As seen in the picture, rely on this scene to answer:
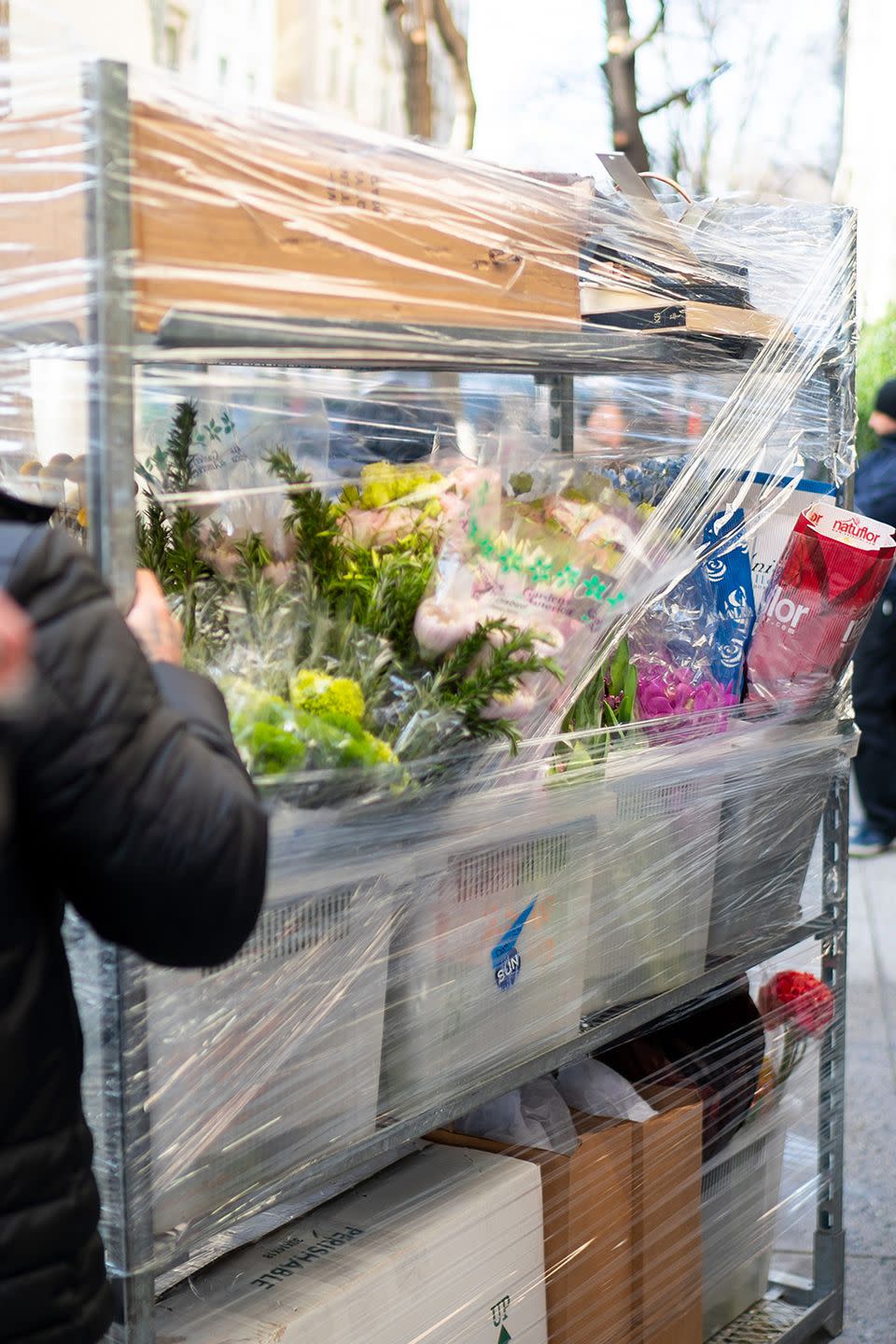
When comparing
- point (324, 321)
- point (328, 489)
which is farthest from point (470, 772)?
point (324, 321)

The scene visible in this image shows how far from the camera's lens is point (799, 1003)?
2.03 m

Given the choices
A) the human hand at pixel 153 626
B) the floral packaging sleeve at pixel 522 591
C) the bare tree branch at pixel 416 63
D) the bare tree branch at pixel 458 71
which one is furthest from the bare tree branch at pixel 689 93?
the human hand at pixel 153 626

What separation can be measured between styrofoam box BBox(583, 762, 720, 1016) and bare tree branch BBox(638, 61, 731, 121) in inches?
171

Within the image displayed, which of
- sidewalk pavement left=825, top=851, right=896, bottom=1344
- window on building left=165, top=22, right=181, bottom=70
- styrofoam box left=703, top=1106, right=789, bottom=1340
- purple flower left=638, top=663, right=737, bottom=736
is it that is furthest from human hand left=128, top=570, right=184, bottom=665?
window on building left=165, top=22, right=181, bottom=70

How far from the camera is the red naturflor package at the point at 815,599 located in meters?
1.81

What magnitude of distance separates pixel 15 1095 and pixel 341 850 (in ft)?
1.44

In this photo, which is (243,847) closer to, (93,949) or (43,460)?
(93,949)

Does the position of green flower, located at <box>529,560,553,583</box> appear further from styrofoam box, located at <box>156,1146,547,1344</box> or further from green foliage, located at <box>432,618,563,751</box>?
styrofoam box, located at <box>156,1146,547,1344</box>

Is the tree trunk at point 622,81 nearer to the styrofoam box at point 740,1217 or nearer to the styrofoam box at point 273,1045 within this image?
the styrofoam box at point 740,1217

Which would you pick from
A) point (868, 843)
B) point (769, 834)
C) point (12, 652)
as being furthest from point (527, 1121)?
point (868, 843)

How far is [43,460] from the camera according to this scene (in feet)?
4.94

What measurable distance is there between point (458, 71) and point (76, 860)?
4.53 meters

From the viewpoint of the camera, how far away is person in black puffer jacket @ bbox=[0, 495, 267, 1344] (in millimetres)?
805

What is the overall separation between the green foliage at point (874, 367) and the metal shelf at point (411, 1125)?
18.6 feet
